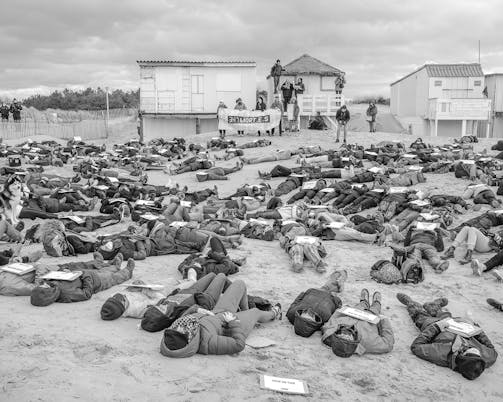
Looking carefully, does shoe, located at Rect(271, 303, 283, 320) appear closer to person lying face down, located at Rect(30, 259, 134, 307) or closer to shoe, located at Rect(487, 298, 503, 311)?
person lying face down, located at Rect(30, 259, 134, 307)

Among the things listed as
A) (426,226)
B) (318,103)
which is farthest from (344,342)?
(318,103)

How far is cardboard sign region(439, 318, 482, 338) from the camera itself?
5590mm

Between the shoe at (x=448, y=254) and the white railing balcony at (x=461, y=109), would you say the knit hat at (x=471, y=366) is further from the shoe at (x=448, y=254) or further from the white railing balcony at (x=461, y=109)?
the white railing balcony at (x=461, y=109)

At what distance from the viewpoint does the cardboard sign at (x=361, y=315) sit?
590 centimetres

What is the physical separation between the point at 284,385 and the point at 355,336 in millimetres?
1266

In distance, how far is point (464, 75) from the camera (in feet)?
108

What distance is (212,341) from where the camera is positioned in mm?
5301

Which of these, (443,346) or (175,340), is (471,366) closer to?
(443,346)

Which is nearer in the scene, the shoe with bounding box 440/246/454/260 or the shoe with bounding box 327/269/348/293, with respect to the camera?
the shoe with bounding box 327/269/348/293

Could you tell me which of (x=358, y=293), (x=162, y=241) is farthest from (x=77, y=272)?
(x=358, y=293)

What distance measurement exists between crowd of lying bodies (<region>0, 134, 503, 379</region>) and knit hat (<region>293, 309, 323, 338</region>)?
13 mm

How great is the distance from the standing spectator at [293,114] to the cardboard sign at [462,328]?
21.5 meters

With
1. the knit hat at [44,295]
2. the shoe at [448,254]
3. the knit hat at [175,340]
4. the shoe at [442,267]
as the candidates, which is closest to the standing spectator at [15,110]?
the knit hat at [44,295]

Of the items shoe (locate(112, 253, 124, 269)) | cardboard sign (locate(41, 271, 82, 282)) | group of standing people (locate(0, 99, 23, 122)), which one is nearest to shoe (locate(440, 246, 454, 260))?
shoe (locate(112, 253, 124, 269))
